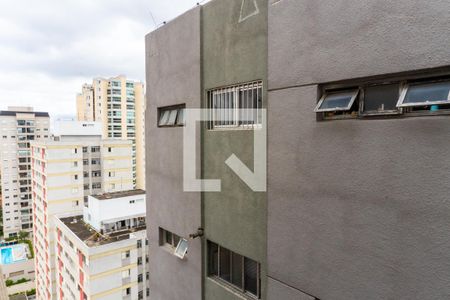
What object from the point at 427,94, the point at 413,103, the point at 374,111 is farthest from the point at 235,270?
the point at 427,94

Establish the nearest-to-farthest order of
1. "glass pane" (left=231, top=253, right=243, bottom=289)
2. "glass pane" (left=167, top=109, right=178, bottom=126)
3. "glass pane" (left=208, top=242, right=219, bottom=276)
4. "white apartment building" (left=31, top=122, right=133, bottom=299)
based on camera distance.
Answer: "glass pane" (left=231, top=253, right=243, bottom=289), "glass pane" (left=208, top=242, right=219, bottom=276), "glass pane" (left=167, top=109, right=178, bottom=126), "white apartment building" (left=31, top=122, right=133, bottom=299)

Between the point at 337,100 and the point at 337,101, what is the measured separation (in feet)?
0.05

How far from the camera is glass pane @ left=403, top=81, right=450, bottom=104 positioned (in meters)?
2.52

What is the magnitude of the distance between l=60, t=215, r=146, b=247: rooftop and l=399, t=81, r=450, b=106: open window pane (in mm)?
23574

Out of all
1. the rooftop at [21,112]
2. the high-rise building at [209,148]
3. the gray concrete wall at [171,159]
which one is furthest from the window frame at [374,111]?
the rooftop at [21,112]

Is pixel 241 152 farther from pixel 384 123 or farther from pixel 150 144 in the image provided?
pixel 150 144

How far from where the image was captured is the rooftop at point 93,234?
22.6 metres

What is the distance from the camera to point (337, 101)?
3.17 m

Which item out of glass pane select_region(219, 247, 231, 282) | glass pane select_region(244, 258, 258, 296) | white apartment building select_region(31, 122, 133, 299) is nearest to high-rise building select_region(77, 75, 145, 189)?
white apartment building select_region(31, 122, 133, 299)

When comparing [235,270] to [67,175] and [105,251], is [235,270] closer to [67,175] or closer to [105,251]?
[105,251]

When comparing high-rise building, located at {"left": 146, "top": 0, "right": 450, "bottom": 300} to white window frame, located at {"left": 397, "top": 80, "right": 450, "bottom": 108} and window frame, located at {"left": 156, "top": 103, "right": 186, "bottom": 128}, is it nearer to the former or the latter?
white window frame, located at {"left": 397, "top": 80, "right": 450, "bottom": 108}

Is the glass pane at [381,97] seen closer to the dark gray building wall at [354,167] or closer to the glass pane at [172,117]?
the dark gray building wall at [354,167]

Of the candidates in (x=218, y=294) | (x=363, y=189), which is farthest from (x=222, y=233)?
(x=363, y=189)

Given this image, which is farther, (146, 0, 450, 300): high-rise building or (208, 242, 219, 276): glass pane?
(208, 242, 219, 276): glass pane
